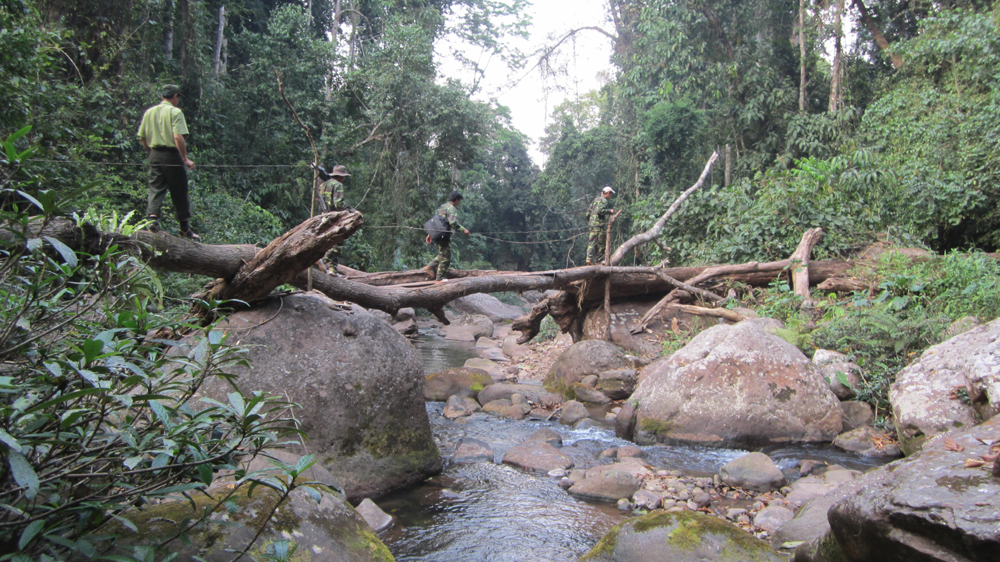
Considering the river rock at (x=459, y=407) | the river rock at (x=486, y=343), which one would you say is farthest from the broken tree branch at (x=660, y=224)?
the river rock at (x=486, y=343)

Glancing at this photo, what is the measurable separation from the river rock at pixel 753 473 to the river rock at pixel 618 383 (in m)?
3.25

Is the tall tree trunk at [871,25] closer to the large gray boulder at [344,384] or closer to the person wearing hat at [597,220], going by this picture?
the person wearing hat at [597,220]

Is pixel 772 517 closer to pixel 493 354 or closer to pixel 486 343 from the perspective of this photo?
pixel 493 354

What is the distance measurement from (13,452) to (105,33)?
10.8 m

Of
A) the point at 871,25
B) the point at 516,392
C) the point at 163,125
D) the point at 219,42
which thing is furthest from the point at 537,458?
the point at 871,25

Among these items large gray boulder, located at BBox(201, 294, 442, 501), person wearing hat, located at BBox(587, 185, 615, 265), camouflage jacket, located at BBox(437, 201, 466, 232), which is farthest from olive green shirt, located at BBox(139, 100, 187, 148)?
person wearing hat, located at BBox(587, 185, 615, 265)

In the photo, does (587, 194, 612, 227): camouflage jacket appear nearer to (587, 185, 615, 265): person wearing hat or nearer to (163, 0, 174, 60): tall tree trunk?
(587, 185, 615, 265): person wearing hat

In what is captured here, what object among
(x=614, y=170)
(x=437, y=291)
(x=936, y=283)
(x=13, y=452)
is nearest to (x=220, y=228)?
(x=437, y=291)

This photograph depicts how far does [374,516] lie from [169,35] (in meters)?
13.2

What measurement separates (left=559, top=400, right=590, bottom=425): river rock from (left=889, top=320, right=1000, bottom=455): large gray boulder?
Answer: 3.43 meters

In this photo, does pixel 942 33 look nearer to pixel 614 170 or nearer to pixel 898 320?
pixel 898 320

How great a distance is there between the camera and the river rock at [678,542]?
130 inches

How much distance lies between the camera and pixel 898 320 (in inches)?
280

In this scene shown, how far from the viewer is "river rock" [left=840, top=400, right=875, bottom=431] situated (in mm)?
6406
